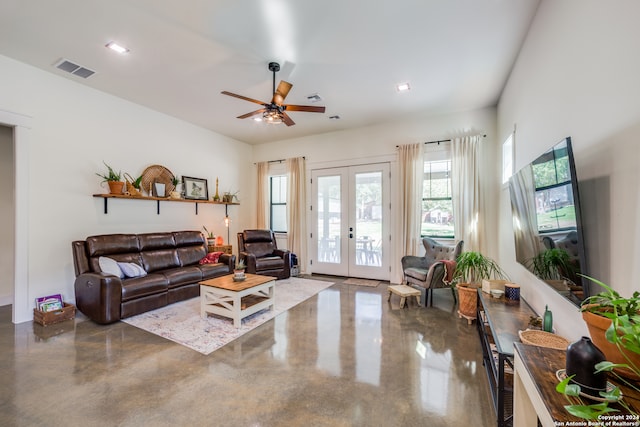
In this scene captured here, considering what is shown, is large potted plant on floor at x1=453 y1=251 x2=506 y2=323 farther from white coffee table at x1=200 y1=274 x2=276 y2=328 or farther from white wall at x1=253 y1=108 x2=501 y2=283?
white coffee table at x1=200 y1=274 x2=276 y2=328

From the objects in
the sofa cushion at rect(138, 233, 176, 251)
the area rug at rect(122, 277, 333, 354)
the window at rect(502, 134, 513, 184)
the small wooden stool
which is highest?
the window at rect(502, 134, 513, 184)

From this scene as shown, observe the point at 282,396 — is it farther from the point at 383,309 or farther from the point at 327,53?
the point at 327,53

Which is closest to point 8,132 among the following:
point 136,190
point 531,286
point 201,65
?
point 136,190

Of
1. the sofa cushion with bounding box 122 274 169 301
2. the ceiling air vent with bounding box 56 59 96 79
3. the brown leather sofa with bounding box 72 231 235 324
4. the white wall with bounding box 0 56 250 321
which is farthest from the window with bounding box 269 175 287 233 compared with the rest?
the ceiling air vent with bounding box 56 59 96 79

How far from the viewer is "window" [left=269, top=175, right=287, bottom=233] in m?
6.56

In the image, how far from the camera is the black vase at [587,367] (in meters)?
0.86

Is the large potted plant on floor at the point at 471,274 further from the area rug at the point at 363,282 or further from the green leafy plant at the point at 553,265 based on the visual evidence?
the area rug at the point at 363,282

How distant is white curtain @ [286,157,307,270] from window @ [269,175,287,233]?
1.17ft

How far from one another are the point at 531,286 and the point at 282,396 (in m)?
2.48

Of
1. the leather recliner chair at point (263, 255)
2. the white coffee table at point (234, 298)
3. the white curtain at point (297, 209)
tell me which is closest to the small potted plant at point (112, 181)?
the white coffee table at point (234, 298)

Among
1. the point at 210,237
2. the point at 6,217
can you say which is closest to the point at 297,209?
the point at 210,237

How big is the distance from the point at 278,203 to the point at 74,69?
4.16m

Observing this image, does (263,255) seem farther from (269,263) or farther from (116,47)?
(116,47)

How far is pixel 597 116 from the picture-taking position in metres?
1.47
